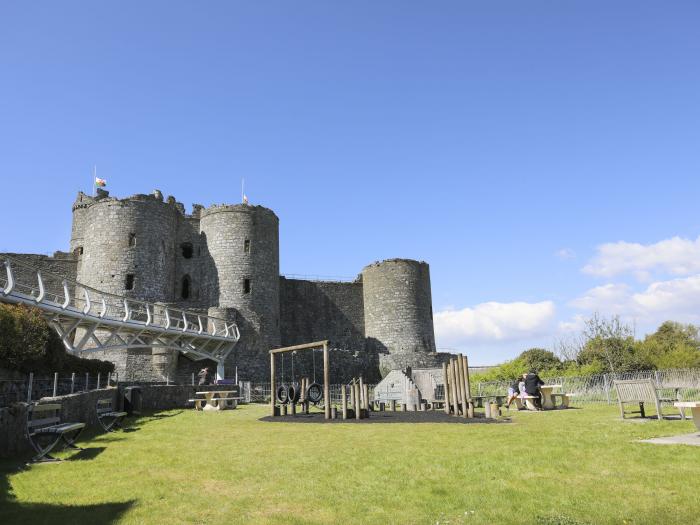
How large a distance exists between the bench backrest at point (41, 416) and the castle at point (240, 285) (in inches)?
817

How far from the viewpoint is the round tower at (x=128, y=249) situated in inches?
1271

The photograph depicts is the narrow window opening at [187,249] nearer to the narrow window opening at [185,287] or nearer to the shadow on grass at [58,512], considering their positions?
the narrow window opening at [185,287]

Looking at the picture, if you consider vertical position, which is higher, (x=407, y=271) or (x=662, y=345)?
(x=407, y=271)

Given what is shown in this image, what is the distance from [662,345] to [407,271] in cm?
1844

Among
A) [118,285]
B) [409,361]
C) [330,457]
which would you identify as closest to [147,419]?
[330,457]

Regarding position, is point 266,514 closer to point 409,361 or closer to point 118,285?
point 118,285

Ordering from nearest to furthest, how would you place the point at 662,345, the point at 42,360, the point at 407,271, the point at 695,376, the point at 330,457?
the point at 330,457 < the point at 42,360 < the point at 695,376 < the point at 662,345 < the point at 407,271

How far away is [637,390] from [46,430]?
10859 mm

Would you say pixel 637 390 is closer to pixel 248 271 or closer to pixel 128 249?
pixel 248 271

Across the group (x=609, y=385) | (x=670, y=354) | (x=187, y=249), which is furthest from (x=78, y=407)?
(x=670, y=354)

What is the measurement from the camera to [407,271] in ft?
136

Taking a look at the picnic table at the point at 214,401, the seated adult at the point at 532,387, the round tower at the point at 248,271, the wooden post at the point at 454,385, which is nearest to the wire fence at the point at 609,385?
the seated adult at the point at 532,387

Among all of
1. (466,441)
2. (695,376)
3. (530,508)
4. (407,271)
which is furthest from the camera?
(407,271)

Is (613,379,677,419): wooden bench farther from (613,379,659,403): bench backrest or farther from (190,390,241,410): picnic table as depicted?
(190,390,241,410): picnic table
